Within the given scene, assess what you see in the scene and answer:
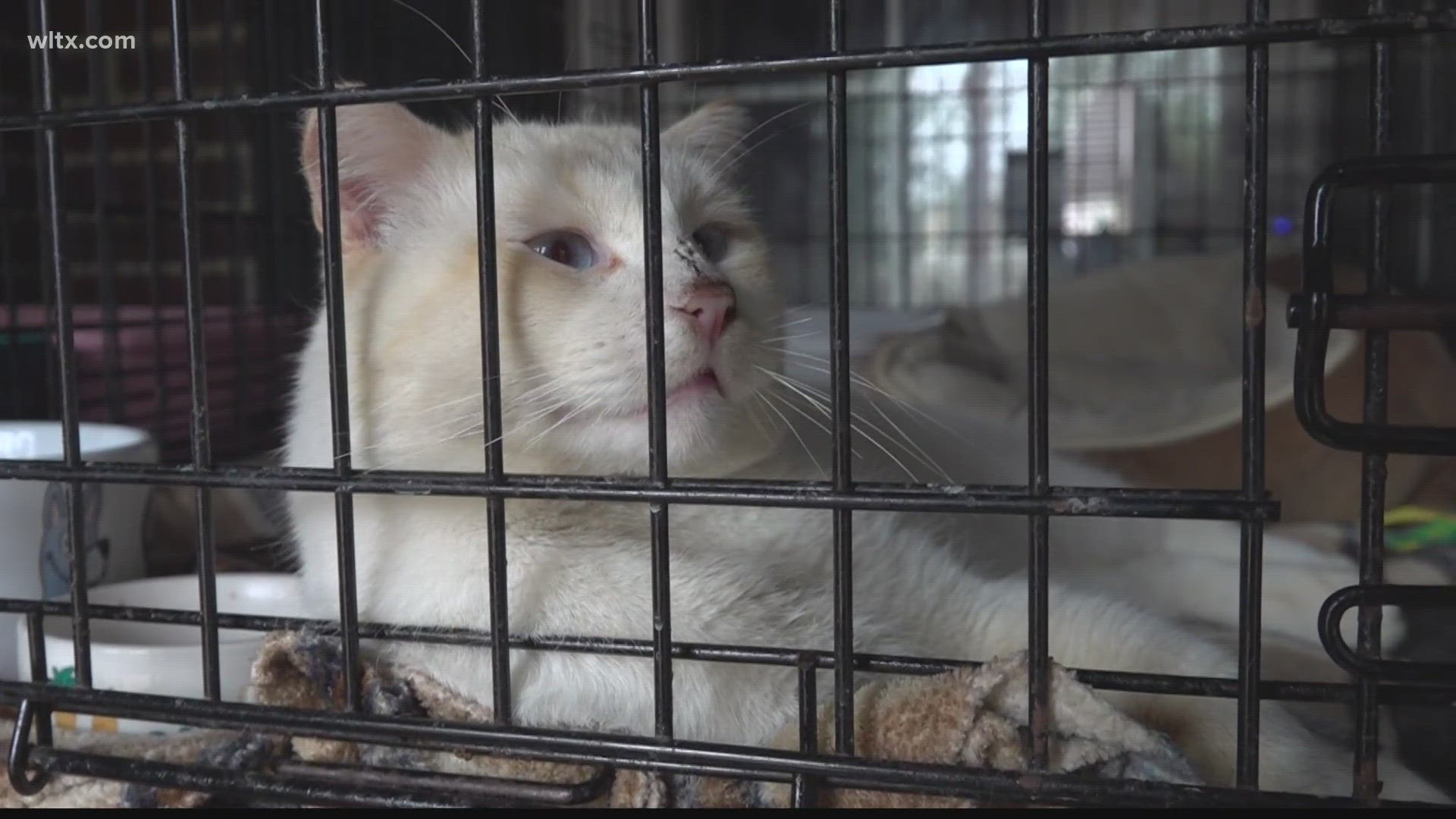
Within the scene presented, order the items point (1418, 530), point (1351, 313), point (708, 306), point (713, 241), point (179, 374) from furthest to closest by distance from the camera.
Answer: point (179, 374) < point (1418, 530) < point (713, 241) < point (708, 306) < point (1351, 313)

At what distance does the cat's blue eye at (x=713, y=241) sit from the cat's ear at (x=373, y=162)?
0.79 ft

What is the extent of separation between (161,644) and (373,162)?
537mm

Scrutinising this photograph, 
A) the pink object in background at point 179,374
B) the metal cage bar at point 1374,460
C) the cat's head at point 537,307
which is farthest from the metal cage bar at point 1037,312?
the pink object in background at point 179,374

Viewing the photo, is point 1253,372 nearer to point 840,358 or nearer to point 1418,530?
point 840,358

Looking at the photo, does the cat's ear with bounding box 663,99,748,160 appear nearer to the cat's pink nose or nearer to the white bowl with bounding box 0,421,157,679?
the cat's pink nose

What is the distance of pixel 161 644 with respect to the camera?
106cm

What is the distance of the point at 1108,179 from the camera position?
368 centimetres

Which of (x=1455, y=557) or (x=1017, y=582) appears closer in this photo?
(x=1017, y=582)

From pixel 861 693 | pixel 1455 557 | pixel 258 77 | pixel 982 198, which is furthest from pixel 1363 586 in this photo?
pixel 982 198

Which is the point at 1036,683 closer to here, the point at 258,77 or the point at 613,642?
the point at 613,642

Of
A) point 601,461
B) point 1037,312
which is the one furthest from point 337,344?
point 1037,312

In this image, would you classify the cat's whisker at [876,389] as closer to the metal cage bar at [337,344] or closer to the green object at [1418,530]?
the metal cage bar at [337,344]

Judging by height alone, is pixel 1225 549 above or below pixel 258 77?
below

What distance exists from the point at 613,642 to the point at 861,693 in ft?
0.56
